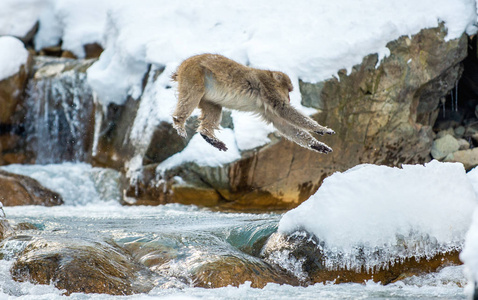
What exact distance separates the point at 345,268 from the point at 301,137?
2.05 m

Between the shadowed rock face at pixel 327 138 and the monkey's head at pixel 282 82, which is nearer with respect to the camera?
the monkey's head at pixel 282 82

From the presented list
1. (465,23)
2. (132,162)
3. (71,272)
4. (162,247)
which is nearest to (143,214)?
(132,162)

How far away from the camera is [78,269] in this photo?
4.49m

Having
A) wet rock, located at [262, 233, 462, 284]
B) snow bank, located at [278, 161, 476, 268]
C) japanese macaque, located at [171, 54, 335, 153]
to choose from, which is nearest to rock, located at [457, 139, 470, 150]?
japanese macaque, located at [171, 54, 335, 153]

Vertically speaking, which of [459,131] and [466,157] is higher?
[459,131]

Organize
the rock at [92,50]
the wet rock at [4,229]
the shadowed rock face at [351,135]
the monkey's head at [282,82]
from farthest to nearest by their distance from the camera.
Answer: the rock at [92,50] < the shadowed rock face at [351,135] < the monkey's head at [282,82] < the wet rock at [4,229]

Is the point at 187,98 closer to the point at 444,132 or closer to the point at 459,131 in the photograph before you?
the point at 444,132

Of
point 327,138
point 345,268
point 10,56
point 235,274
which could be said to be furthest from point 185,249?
point 10,56

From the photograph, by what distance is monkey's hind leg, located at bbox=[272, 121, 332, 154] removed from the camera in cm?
642

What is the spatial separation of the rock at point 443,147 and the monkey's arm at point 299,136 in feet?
18.5

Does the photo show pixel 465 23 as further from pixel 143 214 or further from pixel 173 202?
pixel 143 214

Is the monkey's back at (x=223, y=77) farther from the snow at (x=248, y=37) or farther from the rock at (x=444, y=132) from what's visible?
the rock at (x=444, y=132)

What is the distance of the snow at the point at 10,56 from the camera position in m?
12.3

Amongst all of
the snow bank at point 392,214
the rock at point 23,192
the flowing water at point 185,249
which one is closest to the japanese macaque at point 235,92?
the flowing water at point 185,249
